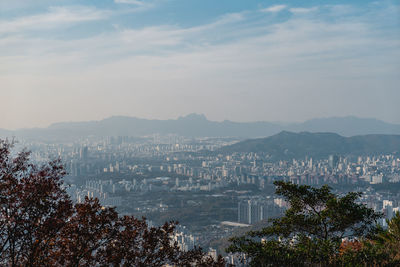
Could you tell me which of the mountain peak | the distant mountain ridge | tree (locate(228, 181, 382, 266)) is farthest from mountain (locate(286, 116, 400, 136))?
tree (locate(228, 181, 382, 266))

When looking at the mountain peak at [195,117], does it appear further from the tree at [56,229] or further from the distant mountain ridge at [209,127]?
the tree at [56,229]

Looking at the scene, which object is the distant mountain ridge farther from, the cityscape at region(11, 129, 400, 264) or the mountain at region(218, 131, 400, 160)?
the mountain at region(218, 131, 400, 160)

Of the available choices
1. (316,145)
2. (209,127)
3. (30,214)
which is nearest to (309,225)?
(30,214)

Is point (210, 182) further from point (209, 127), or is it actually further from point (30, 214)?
point (209, 127)

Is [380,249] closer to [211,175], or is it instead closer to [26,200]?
[26,200]

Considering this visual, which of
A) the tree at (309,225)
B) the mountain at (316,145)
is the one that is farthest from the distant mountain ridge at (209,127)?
the tree at (309,225)

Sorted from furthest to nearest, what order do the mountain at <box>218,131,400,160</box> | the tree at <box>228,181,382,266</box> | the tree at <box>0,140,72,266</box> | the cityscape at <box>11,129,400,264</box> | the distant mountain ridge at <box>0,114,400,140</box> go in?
1. the distant mountain ridge at <box>0,114,400,140</box>
2. the mountain at <box>218,131,400,160</box>
3. the cityscape at <box>11,129,400,264</box>
4. the tree at <box>228,181,382,266</box>
5. the tree at <box>0,140,72,266</box>
